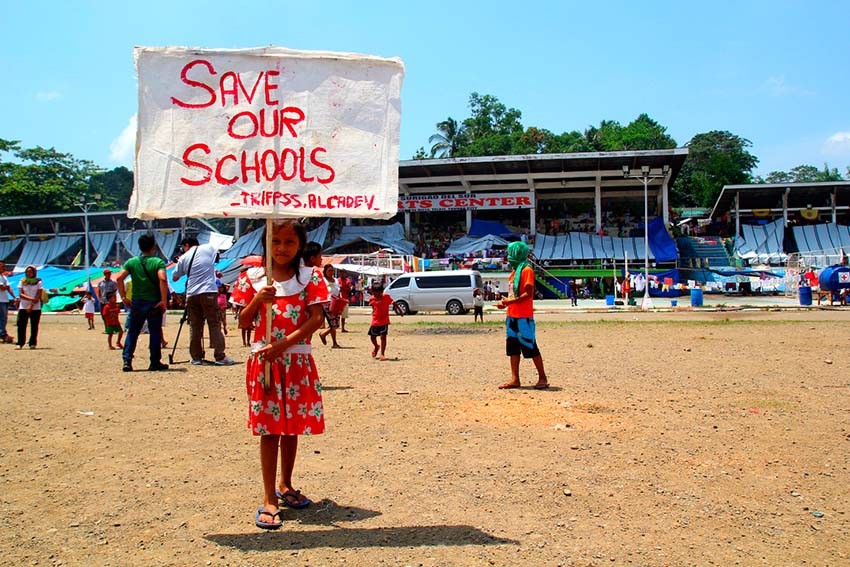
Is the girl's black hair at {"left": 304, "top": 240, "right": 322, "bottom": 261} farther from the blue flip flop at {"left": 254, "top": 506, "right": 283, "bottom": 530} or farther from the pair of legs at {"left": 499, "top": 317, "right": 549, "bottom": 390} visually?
the blue flip flop at {"left": 254, "top": 506, "right": 283, "bottom": 530}

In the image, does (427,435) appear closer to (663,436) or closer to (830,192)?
(663,436)

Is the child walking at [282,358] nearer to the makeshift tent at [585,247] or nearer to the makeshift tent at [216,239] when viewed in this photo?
the makeshift tent at [585,247]

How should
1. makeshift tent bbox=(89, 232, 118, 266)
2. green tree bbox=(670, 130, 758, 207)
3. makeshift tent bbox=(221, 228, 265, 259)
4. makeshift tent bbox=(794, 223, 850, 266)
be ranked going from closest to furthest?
makeshift tent bbox=(794, 223, 850, 266) → makeshift tent bbox=(221, 228, 265, 259) → makeshift tent bbox=(89, 232, 118, 266) → green tree bbox=(670, 130, 758, 207)

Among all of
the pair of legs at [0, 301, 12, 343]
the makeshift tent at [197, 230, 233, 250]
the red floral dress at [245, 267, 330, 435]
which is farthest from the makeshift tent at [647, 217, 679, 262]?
the red floral dress at [245, 267, 330, 435]

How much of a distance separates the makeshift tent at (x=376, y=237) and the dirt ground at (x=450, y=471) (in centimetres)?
3868

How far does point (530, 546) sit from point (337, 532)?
0.97 meters

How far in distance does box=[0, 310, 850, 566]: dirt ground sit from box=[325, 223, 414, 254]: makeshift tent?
127 feet

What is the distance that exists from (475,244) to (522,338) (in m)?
38.9

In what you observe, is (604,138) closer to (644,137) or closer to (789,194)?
(644,137)

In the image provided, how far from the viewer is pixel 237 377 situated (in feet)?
28.7

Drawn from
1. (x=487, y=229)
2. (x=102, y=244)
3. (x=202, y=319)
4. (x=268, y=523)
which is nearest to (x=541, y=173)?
(x=487, y=229)

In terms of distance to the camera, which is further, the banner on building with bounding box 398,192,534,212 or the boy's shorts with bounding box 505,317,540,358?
the banner on building with bounding box 398,192,534,212

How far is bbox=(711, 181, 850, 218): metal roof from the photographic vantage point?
47781mm

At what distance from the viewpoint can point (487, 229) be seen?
48938 millimetres
